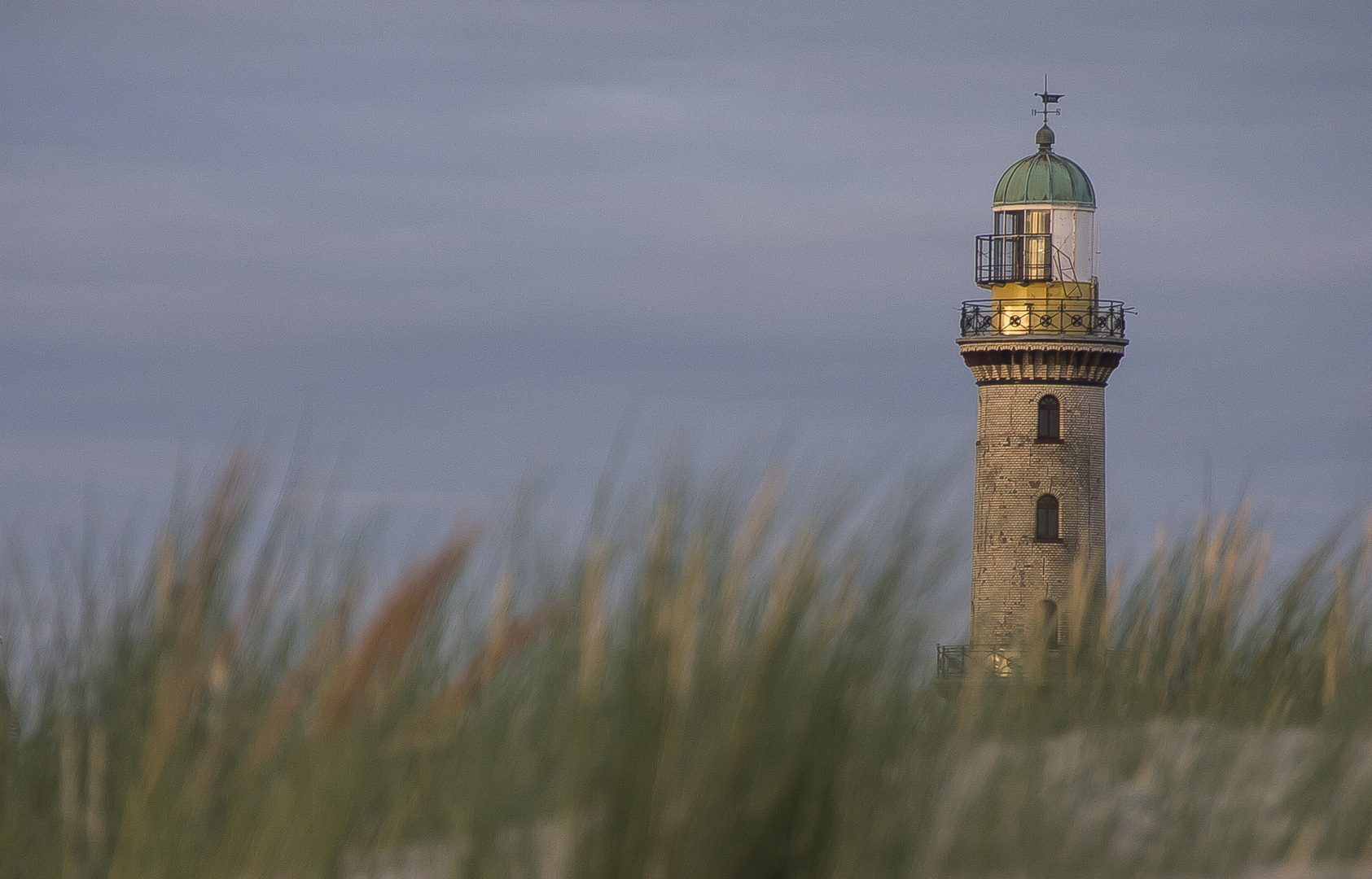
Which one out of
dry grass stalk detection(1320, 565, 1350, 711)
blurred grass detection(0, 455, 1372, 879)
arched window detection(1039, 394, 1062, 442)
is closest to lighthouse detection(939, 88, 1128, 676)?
arched window detection(1039, 394, 1062, 442)

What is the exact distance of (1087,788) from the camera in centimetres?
327

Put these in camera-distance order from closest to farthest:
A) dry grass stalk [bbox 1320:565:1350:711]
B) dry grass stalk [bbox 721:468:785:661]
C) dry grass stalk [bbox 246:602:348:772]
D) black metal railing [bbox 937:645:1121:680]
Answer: dry grass stalk [bbox 721:468:785:661]
dry grass stalk [bbox 246:602:348:772]
black metal railing [bbox 937:645:1121:680]
dry grass stalk [bbox 1320:565:1350:711]

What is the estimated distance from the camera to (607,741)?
2492mm

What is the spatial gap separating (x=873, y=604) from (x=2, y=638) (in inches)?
78.6

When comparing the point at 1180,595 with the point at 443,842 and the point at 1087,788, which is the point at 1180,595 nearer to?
the point at 1087,788

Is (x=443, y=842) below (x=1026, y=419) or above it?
below

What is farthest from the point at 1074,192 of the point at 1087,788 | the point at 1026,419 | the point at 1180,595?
the point at 1087,788

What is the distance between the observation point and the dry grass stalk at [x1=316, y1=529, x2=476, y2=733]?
8.73ft

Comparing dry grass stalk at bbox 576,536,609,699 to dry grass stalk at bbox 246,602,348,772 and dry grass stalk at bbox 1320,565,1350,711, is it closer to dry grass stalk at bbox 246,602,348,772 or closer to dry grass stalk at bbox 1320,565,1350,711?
dry grass stalk at bbox 246,602,348,772

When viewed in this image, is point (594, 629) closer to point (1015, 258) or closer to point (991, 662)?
point (991, 662)

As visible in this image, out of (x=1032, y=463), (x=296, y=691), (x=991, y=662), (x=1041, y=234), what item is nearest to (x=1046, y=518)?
(x=1032, y=463)

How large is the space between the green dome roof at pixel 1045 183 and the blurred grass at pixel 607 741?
84.5 ft

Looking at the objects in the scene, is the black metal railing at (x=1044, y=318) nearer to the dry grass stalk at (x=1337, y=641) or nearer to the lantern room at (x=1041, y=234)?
the lantern room at (x=1041, y=234)

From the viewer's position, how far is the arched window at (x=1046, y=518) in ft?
93.7
